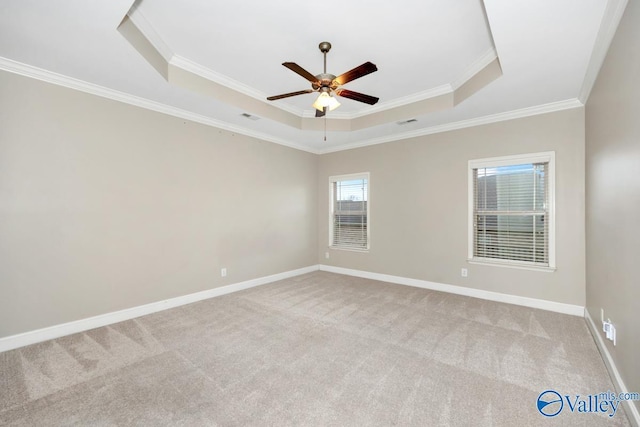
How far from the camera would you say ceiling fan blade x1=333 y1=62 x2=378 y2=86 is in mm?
2162

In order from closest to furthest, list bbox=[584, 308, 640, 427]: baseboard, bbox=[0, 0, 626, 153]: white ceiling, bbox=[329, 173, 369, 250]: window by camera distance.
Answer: bbox=[584, 308, 640, 427]: baseboard < bbox=[0, 0, 626, 153]: white ceiling < bbox=[329, 173, 369, 250]: window

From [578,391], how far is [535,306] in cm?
195

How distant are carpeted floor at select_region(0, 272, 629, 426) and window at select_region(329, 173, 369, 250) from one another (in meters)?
2.22

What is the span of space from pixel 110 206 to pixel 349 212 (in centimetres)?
400

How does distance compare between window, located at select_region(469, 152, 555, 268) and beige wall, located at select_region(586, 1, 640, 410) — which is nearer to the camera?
beige wall, located at select_region(586, 1, 640, 410)

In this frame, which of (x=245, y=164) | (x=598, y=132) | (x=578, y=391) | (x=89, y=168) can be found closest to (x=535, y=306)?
(x=578, y=391)

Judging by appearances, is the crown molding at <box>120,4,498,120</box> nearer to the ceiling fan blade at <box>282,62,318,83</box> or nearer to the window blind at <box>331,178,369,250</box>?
the ceiling fan blade at <box>282,62,318,83</box>

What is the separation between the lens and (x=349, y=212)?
577 centimetres

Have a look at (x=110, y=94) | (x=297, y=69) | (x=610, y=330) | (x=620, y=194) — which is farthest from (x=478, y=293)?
(x=110, y=94)

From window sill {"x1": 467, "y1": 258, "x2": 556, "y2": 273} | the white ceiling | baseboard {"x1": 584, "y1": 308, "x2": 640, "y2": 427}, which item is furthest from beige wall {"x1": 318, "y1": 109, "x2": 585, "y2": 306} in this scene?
baseboard {"x1": 584, "y1": 308, "x2": 640, "y2": 427}

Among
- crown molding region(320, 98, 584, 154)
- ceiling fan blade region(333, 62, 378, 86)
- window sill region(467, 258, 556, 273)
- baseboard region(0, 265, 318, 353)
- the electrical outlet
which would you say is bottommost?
baseboard region(0, 265, 318, 353)

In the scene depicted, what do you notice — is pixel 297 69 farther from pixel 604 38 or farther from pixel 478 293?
pixel 478 293

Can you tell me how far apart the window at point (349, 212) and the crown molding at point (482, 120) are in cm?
70

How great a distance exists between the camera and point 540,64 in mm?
2611
